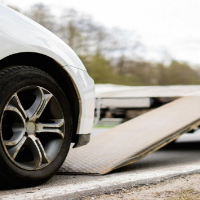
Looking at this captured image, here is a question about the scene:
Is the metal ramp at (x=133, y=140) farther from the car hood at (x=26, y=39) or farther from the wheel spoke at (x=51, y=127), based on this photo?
the car hood at (x=26, y=39)

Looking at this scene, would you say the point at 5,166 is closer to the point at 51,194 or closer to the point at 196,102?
the point at 51,194

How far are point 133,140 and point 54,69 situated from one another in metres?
1.42

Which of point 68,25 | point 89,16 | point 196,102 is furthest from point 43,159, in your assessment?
point 89,16

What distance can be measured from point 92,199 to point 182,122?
7.06 feet

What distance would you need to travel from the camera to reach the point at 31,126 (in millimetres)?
2727

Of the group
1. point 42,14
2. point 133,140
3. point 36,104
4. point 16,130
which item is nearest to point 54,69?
point 36,104

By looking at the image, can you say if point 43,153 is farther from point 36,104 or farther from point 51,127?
point 36,104

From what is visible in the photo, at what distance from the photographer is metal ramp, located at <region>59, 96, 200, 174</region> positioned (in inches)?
138

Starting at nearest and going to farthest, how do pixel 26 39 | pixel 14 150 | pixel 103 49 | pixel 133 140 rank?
pixel 14 150 < pixel 26 39 < pixel 133 140 < pixel 103 49

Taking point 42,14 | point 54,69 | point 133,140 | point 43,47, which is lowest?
point 133,140

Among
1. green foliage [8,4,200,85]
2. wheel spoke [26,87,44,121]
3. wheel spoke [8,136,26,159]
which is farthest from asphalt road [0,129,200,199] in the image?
green foliage [8,4,200,85]

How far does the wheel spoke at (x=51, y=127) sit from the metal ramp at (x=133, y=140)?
0.65 m

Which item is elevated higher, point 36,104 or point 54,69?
point 54,69

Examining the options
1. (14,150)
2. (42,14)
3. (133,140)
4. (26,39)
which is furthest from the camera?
(42,14)
